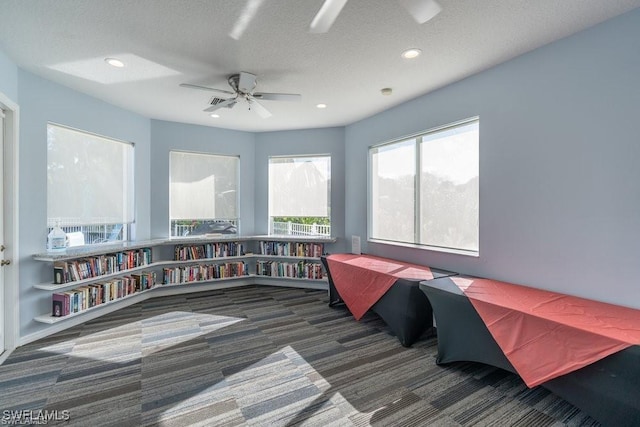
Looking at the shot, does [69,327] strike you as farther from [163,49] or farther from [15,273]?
[163,49]

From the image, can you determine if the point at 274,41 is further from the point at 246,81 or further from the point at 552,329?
the point at 552,329

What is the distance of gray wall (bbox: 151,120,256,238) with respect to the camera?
4.96 m

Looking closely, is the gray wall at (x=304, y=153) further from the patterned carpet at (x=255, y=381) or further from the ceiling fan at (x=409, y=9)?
the ceiling fan at (x=409, y=9)

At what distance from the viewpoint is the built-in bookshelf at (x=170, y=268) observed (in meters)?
3.43

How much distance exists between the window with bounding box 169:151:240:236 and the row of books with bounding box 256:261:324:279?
91 centimetres

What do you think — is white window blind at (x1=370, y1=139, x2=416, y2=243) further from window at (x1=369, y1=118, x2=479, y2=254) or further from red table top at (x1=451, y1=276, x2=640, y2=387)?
red table top at (x1=451, y1=276, x2=640, y2=387)

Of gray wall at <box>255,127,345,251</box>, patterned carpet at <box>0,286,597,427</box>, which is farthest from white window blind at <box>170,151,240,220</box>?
patterned carpet at <box>0,286,597,427</box>

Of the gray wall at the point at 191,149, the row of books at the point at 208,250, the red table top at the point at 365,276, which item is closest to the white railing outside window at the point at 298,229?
the gray wall at the point at 191,149

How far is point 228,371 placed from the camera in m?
2.55

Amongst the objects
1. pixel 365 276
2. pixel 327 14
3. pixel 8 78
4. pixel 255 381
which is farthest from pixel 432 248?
pixel 8 78

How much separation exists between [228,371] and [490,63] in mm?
3910

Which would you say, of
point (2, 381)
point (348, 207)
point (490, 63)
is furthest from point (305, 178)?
point (2, 381)

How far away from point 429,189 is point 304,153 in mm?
2466

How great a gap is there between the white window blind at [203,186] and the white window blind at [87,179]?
0.70 meters
